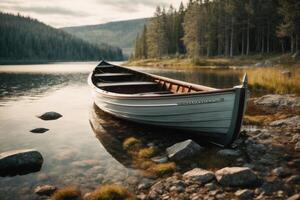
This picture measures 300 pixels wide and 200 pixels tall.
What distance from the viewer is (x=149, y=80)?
19.2 m

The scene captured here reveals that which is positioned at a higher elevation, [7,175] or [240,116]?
[240,116]

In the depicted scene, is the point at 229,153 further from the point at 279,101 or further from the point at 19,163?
the point at 279,101

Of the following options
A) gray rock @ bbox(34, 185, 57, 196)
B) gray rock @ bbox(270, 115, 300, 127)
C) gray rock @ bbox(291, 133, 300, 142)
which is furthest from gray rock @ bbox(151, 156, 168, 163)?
gray rock @ bbox(270, 115, 300, 127)

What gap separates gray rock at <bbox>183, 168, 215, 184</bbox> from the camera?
777 cm

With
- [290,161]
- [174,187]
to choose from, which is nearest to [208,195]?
[174,187]

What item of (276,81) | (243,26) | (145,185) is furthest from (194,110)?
(243,26)

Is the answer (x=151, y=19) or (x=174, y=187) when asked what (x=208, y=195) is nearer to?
(x=174, y=187)

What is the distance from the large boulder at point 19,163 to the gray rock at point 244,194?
5.85 m

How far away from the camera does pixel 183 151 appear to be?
968 centimetres

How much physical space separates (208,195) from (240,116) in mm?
3801

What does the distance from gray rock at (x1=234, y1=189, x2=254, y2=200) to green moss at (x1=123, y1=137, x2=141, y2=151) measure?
4.77 meters

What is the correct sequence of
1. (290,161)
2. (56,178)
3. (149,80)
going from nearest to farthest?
(56,178) → (290,161) → (149,80)

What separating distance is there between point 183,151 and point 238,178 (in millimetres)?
2466

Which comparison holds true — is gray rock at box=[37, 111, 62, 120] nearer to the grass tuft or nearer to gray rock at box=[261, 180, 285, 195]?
gray rock at box=[261, 180, 285, 195]
